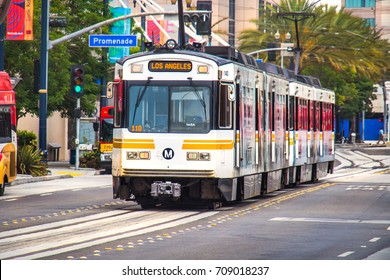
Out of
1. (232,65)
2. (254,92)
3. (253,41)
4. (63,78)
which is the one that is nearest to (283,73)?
(254,92)

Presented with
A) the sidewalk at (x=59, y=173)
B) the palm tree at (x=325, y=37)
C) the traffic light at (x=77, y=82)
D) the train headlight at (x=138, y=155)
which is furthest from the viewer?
the palm tree at (x=325, y=37)

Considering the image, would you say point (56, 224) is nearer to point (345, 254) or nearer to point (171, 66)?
point (171, 66)

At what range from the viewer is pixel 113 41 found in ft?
145

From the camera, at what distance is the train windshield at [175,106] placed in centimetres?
2617

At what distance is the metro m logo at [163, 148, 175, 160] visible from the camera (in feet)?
85.7

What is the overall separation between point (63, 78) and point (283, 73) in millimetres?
18505

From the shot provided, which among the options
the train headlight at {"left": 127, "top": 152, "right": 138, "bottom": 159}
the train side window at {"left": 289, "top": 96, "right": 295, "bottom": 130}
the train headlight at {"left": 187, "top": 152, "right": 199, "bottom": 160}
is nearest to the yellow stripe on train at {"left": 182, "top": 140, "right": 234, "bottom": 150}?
the train headlight at {"left": 187, "top": 152, "right": 199, "bottom": 160}

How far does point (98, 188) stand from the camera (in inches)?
1464

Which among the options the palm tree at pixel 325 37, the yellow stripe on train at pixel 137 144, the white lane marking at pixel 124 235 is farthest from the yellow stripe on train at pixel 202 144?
the palm tree at pixel 325 37

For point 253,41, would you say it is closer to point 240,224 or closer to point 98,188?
point 98,188

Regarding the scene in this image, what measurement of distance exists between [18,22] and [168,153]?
18635 mm

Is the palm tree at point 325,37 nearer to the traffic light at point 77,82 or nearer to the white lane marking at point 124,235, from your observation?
the traffic light at point 77,82

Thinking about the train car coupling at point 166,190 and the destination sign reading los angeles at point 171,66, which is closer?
the train car coupling at point 166,190

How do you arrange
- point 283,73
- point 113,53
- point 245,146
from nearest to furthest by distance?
point 245,146 < point 283,73 < point 113,53
